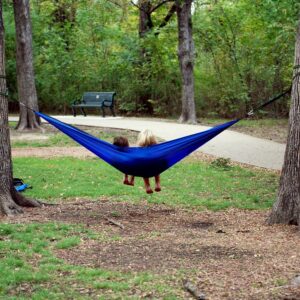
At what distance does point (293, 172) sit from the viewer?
567 centimetres

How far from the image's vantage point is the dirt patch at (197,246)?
409cm

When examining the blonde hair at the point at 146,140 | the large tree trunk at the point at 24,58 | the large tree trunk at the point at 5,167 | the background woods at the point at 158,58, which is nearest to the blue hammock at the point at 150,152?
the blonde hair at the point at 146,140

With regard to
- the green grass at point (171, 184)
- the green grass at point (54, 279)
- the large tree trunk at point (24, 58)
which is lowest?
the green grass at point (171, 184)

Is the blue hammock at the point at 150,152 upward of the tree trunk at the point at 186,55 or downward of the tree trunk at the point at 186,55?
downward

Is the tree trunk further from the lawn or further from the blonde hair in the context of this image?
the blonde hair

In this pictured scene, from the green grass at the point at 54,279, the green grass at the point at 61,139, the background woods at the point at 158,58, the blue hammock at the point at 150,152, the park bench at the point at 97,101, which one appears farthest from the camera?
the park bench at the point at 97,101

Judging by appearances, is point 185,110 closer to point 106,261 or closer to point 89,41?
point 89,41

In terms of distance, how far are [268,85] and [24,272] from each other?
16654 millimetres

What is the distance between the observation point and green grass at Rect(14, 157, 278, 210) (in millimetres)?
7562

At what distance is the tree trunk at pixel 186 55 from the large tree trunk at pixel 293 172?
12544 millimetres

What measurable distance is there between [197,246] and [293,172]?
131 centimetres

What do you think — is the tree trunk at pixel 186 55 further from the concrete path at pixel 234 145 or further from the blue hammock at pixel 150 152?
the blue hammock at pixel 150 152

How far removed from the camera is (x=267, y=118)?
20.3 metres

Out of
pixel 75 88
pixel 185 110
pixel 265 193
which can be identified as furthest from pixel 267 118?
pixel 265 193
